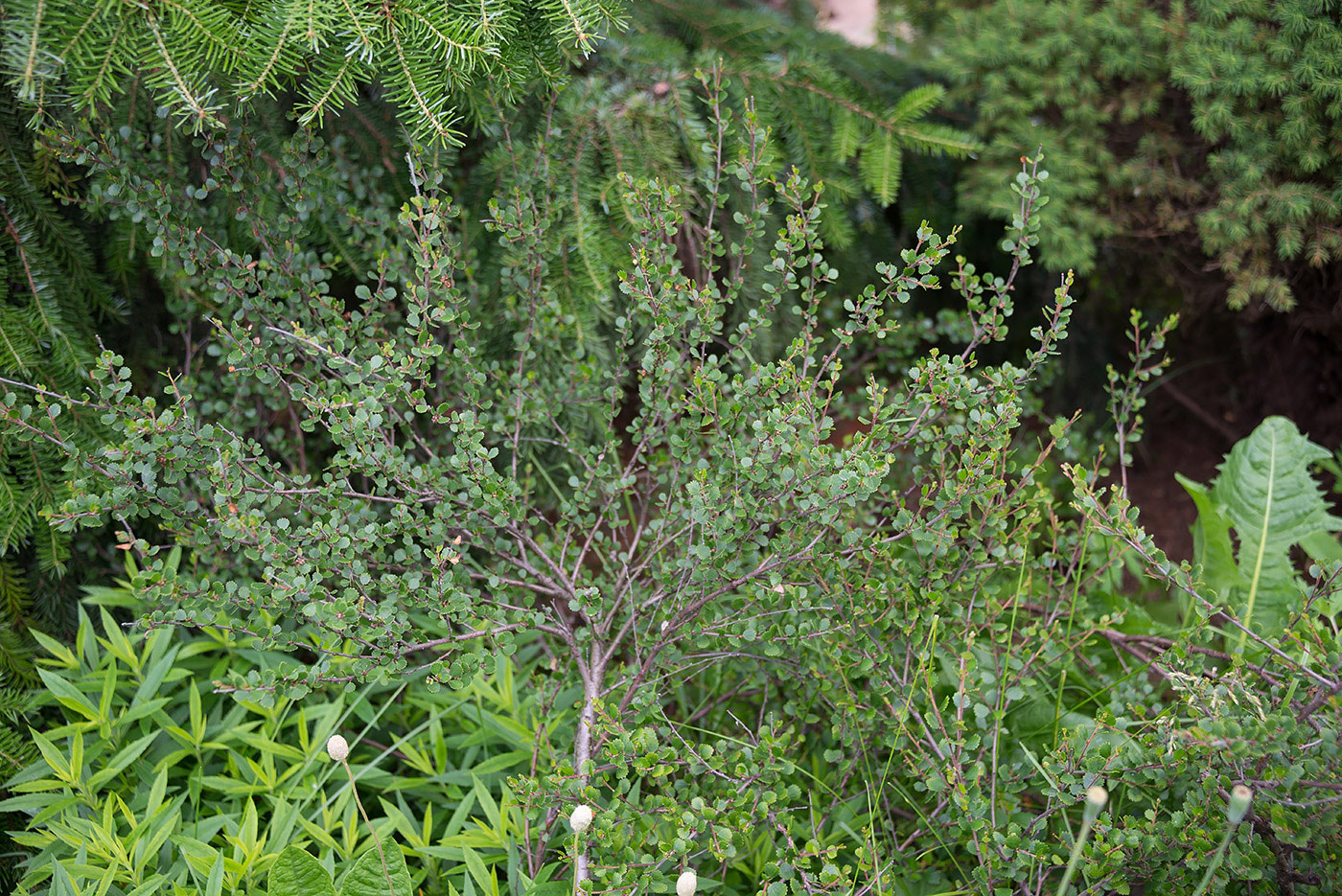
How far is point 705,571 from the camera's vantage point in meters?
1.47

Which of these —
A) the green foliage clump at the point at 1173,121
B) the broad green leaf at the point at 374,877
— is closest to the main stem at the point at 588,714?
the broad green leaf at the point at 374,877

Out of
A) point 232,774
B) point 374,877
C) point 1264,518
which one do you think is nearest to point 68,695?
point 232,774

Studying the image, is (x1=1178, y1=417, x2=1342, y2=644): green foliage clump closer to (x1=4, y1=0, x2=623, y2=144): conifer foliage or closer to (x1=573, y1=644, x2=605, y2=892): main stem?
(x1=573, y1=644, x2=605, y2=892): main stem

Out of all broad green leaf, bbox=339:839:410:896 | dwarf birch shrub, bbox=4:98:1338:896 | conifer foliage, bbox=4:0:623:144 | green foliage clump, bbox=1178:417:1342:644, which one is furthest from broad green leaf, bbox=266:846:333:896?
green foliage clump, bbox=1178:417:1342:644

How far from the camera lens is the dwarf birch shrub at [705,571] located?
1342 millimetres

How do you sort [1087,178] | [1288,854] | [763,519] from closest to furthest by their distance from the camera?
[1288,854]
[763,519]
[1087,178]

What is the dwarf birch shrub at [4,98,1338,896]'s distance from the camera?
1342mm

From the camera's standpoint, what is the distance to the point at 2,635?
5.71 feet

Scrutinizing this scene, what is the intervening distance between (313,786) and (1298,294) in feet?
8.66

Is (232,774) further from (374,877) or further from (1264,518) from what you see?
(1264,518)

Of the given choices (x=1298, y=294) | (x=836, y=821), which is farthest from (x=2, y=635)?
(x=1298, y=294)

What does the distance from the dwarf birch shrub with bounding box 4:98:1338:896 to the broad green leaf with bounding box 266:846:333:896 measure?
249 millimetres

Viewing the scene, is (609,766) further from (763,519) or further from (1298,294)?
(1298,294)

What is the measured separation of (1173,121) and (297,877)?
2.57 metres
